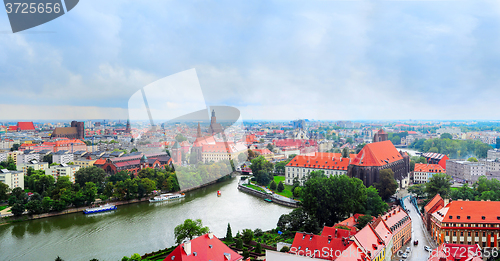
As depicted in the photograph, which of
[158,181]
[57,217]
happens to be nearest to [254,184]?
[158,181]

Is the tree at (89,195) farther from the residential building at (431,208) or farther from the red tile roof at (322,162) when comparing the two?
the residential building at (431,208)

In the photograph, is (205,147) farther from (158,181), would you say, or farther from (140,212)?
(140,212)

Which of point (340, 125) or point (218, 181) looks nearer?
point (218, 181)

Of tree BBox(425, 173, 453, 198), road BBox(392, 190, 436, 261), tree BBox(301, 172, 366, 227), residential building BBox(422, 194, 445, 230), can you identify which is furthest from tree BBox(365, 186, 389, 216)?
tree BBox(425, 173, 453, 198)

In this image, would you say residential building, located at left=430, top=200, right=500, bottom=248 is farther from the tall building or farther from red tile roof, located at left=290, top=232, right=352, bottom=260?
the tall building

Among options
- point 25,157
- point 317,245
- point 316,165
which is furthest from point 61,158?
point 317,245
